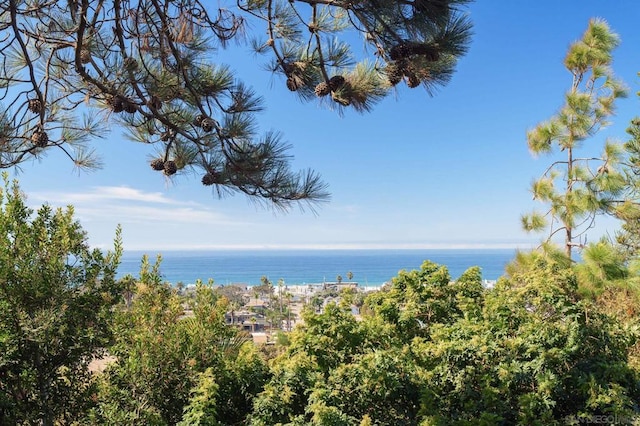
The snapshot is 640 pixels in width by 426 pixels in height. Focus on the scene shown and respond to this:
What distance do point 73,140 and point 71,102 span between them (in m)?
A: 0.25

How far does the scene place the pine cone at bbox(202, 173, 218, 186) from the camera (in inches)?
89.6

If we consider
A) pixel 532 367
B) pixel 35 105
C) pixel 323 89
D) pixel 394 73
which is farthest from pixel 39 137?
pixel 532 367

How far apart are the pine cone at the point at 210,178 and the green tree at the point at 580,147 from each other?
190 inches

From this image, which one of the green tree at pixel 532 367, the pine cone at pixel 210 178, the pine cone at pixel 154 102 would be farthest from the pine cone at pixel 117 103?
the green tree at pixel 532 367

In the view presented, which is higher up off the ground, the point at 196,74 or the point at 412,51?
the point at 196,74

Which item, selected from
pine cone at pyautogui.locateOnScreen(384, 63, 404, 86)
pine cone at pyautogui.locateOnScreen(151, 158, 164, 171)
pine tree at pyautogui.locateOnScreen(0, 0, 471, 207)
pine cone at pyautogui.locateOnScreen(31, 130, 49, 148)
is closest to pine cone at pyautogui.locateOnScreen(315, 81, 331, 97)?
pine tree at pyautogui.locateOnScreen(0, 0, 471, 207)

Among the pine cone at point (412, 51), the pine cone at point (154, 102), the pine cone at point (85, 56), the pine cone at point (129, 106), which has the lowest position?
the pine cone at point (129, 106)

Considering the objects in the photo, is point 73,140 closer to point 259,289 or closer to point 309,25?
point 309,25

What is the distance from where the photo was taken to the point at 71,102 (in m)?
2.30

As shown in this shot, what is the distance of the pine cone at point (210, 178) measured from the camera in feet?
7.47

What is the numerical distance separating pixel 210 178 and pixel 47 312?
1.00 metres

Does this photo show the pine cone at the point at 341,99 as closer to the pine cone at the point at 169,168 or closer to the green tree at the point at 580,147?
the pine cone at the point at 169,168

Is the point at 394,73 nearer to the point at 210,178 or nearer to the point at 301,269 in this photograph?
the point at 210,178

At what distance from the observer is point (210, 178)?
2.28 m
